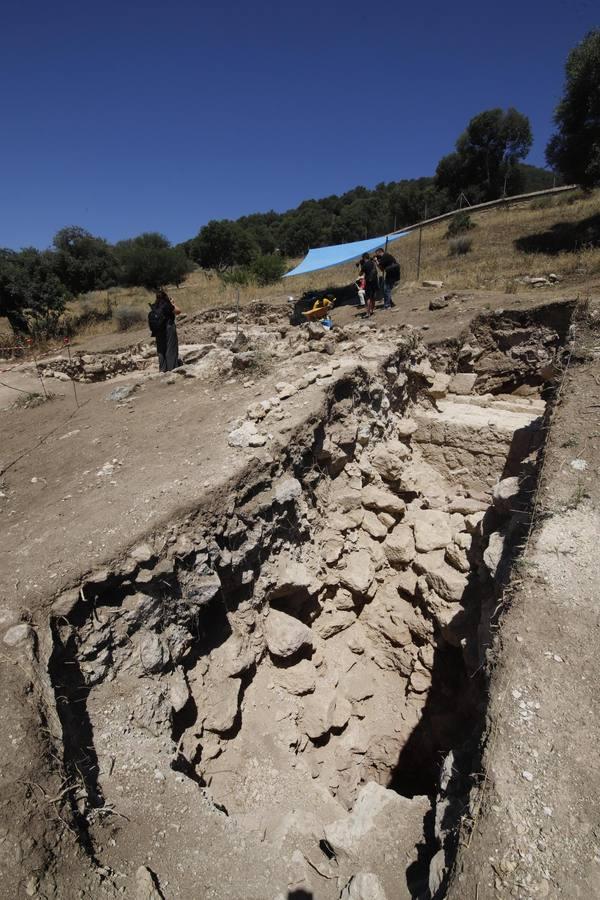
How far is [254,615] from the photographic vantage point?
455 centimetres

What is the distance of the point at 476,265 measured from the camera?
15.3 m

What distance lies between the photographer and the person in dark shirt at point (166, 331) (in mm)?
8141

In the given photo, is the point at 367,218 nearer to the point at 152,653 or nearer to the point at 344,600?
the point at 344,600

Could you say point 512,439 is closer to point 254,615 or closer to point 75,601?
point 254,615

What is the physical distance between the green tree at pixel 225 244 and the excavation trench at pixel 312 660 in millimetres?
30549

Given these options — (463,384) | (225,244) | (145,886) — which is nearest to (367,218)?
(225,244)

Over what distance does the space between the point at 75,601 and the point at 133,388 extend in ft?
16.9

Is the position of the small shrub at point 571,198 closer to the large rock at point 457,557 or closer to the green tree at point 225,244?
the green tree at point 225,244

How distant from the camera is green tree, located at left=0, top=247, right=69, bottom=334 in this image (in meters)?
16.2

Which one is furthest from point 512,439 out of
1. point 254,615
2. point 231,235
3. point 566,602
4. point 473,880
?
point 231,235

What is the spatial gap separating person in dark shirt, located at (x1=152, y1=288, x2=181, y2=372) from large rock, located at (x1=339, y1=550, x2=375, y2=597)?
525 centimetres

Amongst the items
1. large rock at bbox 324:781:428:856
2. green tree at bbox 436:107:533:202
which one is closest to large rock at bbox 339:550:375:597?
large rock at bbox 324:781:428:856

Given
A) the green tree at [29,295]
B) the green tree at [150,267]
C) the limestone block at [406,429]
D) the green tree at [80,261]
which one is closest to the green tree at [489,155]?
the green tree at [150,267]

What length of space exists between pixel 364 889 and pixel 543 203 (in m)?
30.7
